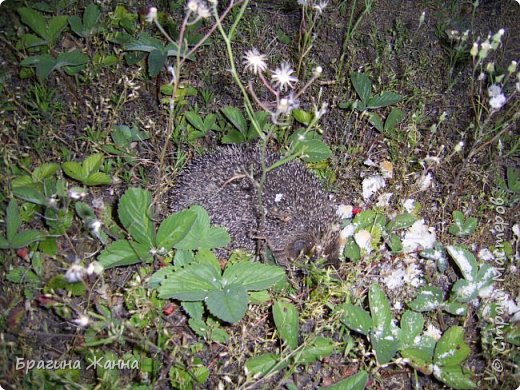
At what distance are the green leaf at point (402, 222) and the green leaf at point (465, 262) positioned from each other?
1.12 ft

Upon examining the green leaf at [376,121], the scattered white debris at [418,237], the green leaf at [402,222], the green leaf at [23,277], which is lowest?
the green leaf at [23,277]

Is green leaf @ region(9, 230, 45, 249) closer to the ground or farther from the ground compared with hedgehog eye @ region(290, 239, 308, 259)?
closer to the ground

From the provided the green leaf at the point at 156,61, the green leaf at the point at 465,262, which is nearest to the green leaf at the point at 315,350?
the green leaf at the point at 465,262

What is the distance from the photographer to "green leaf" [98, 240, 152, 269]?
2.41m

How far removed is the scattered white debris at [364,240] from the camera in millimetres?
2928

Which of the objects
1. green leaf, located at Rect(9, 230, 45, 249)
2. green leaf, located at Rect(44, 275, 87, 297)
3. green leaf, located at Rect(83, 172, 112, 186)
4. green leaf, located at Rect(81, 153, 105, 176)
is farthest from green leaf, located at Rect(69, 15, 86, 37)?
green leaf, located at Rect(44, 275, 87, 297)

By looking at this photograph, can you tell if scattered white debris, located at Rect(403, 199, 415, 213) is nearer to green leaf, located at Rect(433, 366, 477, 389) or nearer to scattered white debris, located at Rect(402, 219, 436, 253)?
scattered white debris, located at Rect(402, 219, 436, 253)

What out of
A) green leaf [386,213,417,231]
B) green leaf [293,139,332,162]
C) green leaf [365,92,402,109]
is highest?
green leaf [365,92,402,109]

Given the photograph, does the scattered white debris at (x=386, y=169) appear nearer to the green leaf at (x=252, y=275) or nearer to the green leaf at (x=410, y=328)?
the green leaf at (x=410, y=328)

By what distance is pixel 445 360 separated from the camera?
7.82 feet

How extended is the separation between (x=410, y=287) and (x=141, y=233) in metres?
1.71

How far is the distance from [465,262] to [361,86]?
1.56m

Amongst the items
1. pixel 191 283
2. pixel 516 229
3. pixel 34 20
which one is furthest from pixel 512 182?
pixel 34 20

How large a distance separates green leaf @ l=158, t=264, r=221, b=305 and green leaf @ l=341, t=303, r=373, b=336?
2.37ft
